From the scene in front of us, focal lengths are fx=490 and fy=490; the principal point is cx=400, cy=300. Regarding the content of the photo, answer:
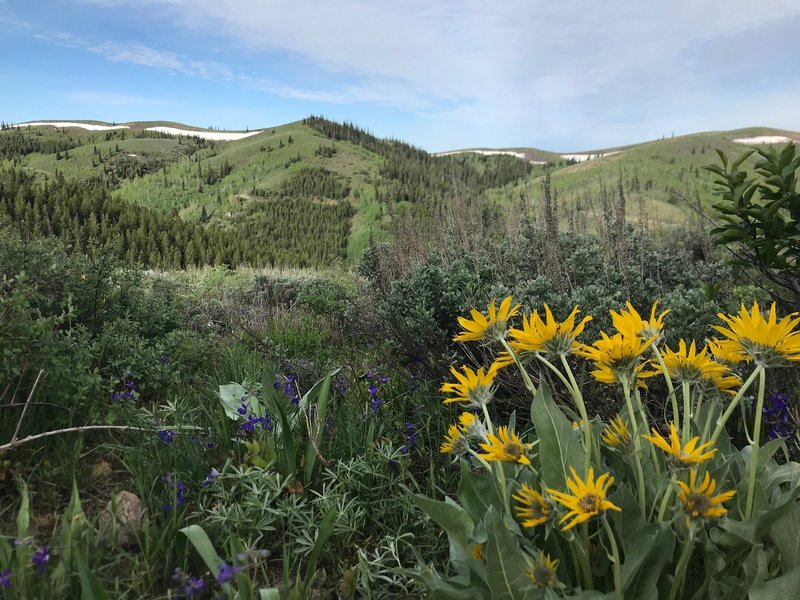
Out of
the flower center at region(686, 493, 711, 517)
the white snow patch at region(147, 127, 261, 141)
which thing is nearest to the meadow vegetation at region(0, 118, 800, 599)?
→ the flower center at region(686, 493, 711, 517)

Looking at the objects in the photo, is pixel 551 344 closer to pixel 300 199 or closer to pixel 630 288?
pixel 630 288

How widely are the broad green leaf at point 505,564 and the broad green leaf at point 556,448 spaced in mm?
255

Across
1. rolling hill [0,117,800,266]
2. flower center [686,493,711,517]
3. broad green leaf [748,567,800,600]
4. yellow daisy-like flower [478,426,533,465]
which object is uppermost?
rolling hill [0,117,800,266]

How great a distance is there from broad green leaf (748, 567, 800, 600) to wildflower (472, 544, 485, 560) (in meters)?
0.64

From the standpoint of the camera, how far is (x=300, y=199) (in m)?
42.4

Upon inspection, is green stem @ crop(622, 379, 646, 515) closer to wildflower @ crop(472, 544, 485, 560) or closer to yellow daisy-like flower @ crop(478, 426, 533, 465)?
yellow daisy-like flower @ crop(478, 426, 533, 465)

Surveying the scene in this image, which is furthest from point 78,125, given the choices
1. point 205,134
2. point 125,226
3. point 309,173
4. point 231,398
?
point 231,398

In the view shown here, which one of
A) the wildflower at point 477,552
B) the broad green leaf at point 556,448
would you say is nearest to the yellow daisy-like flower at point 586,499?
the broad green leaf at point 556,448

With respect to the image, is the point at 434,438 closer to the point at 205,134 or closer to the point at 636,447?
the point at 636,447

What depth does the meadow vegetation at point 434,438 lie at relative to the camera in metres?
1.25

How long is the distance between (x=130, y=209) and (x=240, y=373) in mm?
24747

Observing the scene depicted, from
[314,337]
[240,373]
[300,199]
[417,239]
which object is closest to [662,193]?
[417,239]

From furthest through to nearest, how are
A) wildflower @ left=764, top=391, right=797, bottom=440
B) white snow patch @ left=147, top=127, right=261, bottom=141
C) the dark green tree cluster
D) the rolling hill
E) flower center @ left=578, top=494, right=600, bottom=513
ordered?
white snow patch @ left=147, top=127, right=261, bottom=141 < the rolling hill < the dark green tree cluster < wildflower @ left=764, top=391, right=797, bottom=440 < flower center @ left=578, top=494, right=600, bottom=513

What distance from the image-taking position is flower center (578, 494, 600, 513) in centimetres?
103
